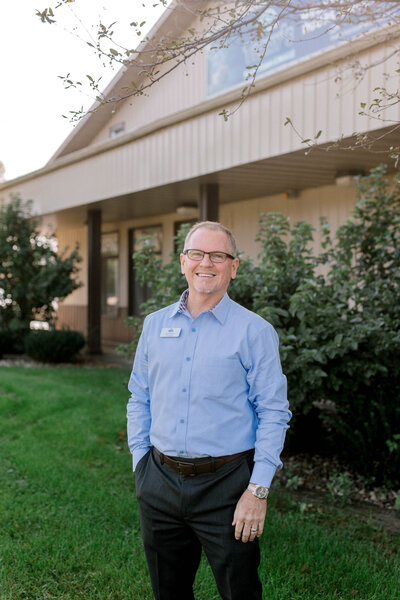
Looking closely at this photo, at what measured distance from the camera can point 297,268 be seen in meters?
5.60

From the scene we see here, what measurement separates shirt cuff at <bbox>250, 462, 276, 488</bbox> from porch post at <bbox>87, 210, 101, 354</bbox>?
11.0m

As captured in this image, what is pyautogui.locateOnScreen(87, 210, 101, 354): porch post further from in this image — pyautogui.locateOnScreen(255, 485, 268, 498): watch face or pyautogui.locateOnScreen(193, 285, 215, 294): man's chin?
pyautogui.locateOnScreen(255, 485, 268, 498): watch face

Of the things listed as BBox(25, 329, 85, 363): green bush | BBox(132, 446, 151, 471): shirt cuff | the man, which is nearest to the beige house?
BBox(25, 329, 85, 363): green bush

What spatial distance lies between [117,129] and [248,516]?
14817 mm

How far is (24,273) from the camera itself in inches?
496

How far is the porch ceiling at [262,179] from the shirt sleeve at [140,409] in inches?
157

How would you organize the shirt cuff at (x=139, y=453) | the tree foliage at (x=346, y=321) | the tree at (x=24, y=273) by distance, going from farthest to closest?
the tree at (x=24, y=273) < the tree foliage at (x=346, y=321) < the shirt cuff at (x=139, y=453)

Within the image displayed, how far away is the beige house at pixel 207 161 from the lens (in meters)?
6.55

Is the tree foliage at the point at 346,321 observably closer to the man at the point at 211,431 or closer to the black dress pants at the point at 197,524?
the man at the point at 211,431

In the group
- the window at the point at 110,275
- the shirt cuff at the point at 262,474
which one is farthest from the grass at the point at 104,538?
the window at the point at 110,275

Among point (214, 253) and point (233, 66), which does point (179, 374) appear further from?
point (233, 66)

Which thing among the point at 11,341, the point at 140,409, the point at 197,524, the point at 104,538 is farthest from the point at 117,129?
the point at 197,524

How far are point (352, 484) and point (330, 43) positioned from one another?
7174 mm

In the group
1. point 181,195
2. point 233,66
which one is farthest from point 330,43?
point 181,195
